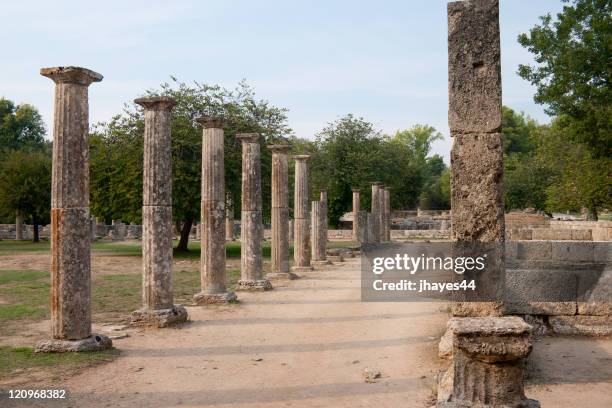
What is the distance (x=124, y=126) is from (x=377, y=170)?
2248 centimetres

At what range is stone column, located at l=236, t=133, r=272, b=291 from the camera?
15.7 metres

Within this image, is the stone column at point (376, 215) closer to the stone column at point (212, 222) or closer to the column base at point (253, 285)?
the column base at point (253, 285)

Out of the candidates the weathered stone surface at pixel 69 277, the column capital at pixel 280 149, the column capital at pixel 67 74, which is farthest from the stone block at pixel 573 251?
the column capital at pixel 280 149

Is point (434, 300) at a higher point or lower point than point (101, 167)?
lower

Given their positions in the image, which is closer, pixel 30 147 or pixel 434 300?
pixel 434 300

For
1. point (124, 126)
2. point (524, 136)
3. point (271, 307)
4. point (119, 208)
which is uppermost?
point (524, 136)

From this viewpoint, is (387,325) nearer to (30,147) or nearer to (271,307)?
(271,307)

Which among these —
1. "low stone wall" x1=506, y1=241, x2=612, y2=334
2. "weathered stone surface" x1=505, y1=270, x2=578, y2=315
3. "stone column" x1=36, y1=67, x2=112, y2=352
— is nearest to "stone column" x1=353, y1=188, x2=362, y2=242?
"low stone wall" x1=506, y1=241, x2=612, y2=334

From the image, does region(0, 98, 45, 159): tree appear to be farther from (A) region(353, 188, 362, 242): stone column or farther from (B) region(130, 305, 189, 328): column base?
(B) region(130, 305, 189, 328): column base

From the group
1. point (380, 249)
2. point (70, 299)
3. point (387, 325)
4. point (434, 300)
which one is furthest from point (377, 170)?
point (70, 299)

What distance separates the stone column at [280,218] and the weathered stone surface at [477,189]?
12347 mm

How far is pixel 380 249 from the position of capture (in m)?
28.0

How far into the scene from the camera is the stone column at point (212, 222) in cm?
1323

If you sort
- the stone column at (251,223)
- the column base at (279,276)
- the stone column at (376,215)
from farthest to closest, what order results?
the stone column at (376,215) → the column base at (279,276) → the stone column at (251,223)
